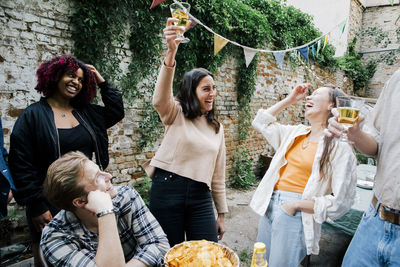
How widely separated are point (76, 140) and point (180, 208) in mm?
929

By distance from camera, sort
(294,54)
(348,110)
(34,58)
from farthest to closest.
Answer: (294,54)
(34,58)
(348,110)

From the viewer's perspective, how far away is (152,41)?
11.5 feet

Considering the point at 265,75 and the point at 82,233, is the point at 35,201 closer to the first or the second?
the point at 82,233

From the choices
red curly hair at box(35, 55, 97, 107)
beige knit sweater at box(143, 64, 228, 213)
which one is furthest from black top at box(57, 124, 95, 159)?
beige knit sweater at box(143, 64, 228, 213)

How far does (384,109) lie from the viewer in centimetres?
126

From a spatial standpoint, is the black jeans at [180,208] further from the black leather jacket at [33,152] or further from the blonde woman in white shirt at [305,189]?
the black leather jacket at [33,152]

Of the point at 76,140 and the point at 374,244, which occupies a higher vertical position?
the point at 76,140

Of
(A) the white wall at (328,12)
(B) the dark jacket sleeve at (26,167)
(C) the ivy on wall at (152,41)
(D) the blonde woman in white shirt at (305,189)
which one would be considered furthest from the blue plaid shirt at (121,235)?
(A) the white wall at (328,12)

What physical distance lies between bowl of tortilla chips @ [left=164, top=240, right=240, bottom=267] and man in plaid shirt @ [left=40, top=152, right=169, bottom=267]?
27 centimetres

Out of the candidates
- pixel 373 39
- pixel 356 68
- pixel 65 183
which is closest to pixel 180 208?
pixel 65 183

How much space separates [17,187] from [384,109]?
2.27 m

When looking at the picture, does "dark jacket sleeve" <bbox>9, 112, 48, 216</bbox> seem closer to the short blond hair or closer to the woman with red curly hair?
the woman with red curly hair

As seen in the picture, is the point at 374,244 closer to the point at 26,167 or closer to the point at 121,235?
the point at 121,235

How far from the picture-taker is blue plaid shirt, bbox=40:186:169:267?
109 cm
